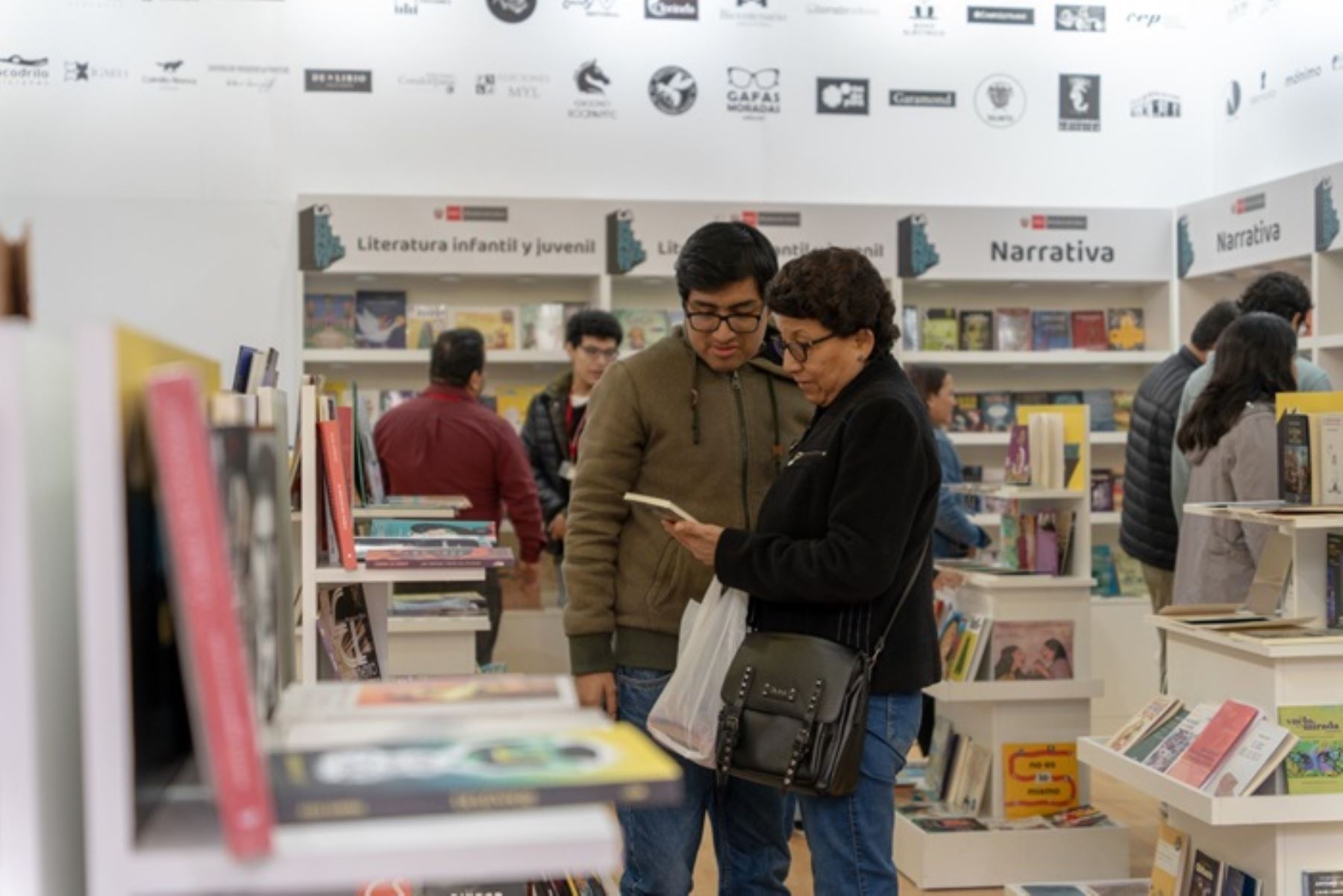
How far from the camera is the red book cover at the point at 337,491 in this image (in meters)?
2.83

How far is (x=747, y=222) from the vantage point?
7.08 metres

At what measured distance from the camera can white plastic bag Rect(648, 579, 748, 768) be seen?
263cm

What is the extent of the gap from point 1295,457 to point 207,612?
3.08 meters

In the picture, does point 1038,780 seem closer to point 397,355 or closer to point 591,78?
point 397,355

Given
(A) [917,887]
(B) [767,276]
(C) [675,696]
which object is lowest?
(A) [917,887]

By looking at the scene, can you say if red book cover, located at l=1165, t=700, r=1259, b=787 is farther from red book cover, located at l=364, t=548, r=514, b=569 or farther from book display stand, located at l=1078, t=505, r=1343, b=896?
red book cover, located at l=364, t=548, r=514, b=569

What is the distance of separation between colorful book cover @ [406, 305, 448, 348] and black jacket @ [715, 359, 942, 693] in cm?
481

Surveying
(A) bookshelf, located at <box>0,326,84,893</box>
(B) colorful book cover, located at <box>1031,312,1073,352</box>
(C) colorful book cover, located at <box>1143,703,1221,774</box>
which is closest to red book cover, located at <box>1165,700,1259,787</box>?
(C) colorful book cover, located at <box>1143,703,1221,774</box>

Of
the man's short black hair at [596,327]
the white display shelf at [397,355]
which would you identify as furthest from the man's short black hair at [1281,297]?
the white display shelf at [397,355]

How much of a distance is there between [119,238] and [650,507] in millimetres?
5447

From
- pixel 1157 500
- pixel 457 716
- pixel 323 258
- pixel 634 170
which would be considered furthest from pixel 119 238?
pixel 457 716

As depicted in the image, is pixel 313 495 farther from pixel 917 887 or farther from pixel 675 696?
pixel 917 887

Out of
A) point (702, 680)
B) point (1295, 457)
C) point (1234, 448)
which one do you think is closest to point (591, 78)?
point (1234, 448)

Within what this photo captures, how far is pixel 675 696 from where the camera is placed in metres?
2.66
